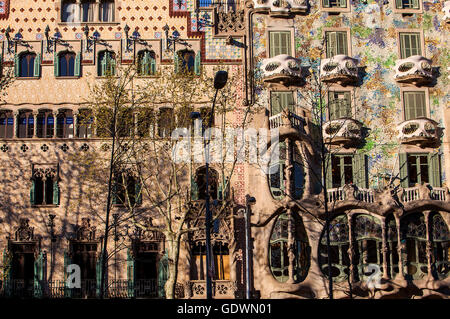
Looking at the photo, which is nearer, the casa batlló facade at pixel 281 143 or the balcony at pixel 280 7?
A: the casa batlló facade at pixel 281 143

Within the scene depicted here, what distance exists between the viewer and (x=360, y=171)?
110ft

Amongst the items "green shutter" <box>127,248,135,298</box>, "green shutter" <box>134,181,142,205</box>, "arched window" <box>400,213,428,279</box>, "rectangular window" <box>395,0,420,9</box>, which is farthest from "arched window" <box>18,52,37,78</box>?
"arched window" <box>400,213,428,279</box>

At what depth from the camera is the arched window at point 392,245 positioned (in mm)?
31469

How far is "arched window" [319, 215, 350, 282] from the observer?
31438 millimetres

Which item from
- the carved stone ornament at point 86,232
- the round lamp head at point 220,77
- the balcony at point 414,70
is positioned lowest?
the carved stone ornament at point 86,232

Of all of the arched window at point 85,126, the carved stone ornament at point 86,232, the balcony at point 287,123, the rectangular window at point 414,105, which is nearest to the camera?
the balcony at point 287,123

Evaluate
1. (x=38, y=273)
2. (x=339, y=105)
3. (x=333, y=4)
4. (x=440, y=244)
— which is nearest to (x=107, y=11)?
(x=333, y=4)

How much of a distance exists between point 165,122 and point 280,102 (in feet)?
20.0

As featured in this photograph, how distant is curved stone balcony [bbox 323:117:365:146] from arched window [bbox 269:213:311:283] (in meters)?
4.50

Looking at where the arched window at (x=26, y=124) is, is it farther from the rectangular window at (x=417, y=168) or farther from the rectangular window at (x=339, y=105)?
the rectangular window at (x=417, y=168)

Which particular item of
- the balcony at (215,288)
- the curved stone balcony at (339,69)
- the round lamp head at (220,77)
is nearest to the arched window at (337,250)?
the balcony at (215,288)

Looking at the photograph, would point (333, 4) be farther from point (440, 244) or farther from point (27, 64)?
point (27, 64)

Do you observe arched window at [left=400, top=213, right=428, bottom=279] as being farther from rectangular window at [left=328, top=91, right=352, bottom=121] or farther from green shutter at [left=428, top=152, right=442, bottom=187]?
rectangular window at [left=328, top=91, right=352, bottom=121]

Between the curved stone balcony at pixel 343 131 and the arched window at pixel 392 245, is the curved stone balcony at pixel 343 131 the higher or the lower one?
the higher one
